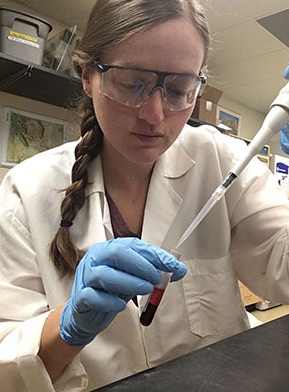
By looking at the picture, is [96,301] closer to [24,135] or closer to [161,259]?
[161,259]

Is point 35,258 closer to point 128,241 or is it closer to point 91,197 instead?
point 91,197

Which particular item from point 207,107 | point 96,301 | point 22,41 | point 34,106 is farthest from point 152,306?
point 207,107

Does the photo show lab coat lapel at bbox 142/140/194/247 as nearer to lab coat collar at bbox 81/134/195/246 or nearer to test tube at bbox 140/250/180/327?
lab coat collar at bbox 81/134/195/246

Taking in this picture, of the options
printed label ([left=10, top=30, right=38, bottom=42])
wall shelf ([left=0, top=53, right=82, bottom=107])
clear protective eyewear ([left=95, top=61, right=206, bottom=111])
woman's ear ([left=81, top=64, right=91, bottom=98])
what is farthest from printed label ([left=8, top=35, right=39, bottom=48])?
clear protective eyewear ([left=95, top=61, right=206, bottom=111])

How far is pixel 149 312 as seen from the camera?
0.68 metres

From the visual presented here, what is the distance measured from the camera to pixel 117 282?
0.66 meters

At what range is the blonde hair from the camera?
2.71 feet

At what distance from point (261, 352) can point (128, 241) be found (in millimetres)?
317

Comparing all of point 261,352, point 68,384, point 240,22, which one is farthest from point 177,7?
point 240,22

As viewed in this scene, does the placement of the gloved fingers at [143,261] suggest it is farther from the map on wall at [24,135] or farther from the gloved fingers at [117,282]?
the map on wall at [24,135]

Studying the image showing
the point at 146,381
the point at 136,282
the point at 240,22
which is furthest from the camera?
the point at 240,22

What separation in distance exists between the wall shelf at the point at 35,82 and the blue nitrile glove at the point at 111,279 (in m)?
1.38

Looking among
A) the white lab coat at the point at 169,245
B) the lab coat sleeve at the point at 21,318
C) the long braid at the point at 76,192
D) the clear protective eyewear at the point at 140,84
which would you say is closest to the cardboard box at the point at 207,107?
the white lab coat at the point at 169,245

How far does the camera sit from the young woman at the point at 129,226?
720mm
